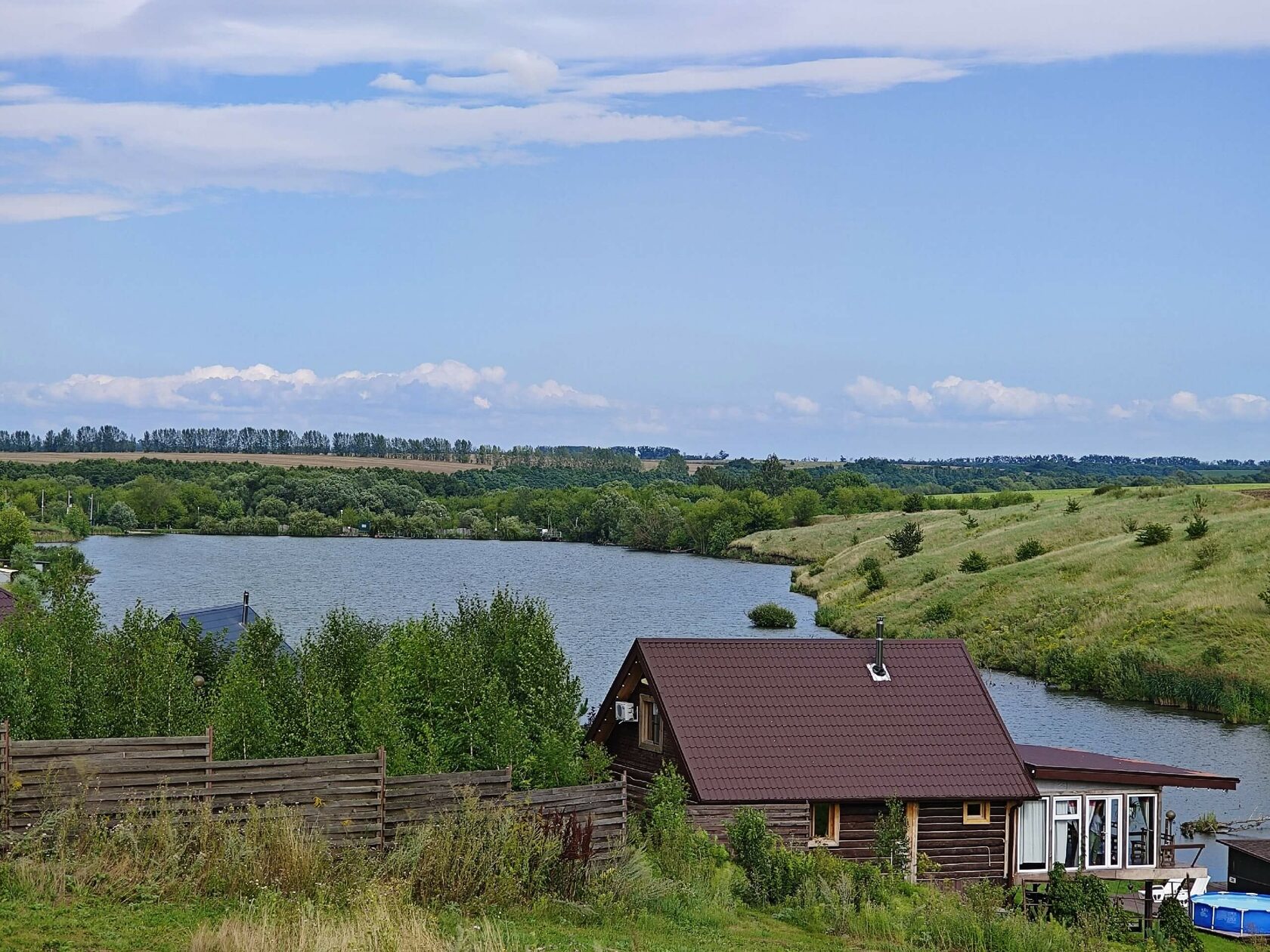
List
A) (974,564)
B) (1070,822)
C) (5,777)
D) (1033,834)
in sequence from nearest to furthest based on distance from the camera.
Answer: (5,777) < (1033,834) < (1070,822) < (974,564)

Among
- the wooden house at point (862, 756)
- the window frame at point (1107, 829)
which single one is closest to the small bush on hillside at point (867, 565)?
the window frame at point (1107, 829)

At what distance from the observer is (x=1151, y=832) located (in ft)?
82.3

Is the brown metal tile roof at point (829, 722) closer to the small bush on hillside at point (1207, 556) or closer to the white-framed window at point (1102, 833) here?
the white-framed window at point (1102, 833)

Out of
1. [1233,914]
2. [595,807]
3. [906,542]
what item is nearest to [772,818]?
[595,807]

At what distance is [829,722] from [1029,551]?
54386 millimetres

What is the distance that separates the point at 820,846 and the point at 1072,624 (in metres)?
41.0

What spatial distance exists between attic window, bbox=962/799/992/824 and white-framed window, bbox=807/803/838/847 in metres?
2.36

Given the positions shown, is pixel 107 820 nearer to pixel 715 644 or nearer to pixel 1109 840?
pixel 715 644

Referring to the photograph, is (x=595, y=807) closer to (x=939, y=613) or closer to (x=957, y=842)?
(x=957, y=842)

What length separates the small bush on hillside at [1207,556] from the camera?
61.0 metres

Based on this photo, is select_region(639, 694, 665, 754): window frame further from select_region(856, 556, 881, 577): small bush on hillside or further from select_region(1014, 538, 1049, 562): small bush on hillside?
select_region(856, 556, 881, 577): small bush on hillside

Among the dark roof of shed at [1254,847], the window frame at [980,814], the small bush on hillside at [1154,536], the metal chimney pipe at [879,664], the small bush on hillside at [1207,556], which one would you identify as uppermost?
the small bush on hillside at [1154,536]

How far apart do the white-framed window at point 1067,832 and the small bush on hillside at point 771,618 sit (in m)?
47.4

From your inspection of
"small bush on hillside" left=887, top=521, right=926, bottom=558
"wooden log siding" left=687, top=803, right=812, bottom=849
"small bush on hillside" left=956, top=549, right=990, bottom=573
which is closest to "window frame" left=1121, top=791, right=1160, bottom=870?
"wooden log siding" left=687, top=803, right=812, bottom=849
